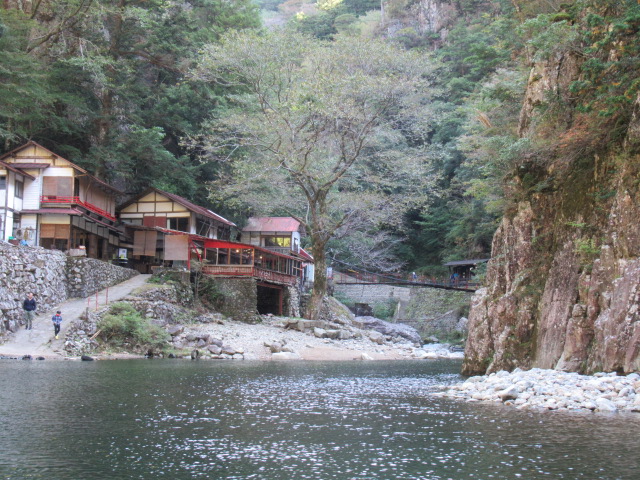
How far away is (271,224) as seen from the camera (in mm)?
47719

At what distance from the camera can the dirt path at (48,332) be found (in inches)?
927

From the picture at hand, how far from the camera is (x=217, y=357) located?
26.9 m

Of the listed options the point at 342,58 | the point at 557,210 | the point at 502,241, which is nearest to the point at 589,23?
the point at 557,210

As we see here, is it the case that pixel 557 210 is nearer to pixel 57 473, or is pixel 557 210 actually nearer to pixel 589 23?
pixel 589 23

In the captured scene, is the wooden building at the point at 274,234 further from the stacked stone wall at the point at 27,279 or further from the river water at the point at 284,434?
the river water at the point at 284,434

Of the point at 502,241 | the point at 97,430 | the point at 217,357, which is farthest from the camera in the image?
the point at 217,357

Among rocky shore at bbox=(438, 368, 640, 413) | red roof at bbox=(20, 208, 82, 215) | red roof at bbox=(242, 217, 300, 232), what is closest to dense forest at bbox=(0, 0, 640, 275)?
A: red roof at bbox=(242, 217, 300, 232)

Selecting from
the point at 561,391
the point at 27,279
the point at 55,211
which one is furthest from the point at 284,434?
the point at 55,211

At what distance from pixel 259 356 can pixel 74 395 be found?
532 inches

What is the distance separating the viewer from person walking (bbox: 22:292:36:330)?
2538cm

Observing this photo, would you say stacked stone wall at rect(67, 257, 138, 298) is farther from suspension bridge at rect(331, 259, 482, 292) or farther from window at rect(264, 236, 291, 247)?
suspension bridge at rect(331, 259, 482, 292)

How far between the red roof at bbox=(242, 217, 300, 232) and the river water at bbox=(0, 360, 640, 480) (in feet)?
99.5

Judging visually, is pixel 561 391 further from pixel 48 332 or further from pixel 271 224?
pixel 271 224

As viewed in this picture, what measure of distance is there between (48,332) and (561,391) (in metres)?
20.9
